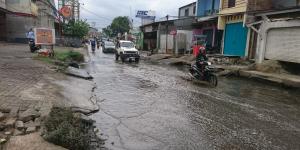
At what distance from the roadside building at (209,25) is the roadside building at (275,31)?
673 centimetres

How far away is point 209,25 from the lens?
113 feet

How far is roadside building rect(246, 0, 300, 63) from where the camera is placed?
1823cm

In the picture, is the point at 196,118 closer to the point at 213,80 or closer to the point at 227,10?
the point at 213,80

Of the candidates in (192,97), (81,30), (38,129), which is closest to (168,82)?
(192,97)

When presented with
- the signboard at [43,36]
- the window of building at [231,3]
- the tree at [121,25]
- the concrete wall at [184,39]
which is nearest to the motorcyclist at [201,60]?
the signboard at [43,36]

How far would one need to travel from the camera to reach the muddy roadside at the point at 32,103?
521cm

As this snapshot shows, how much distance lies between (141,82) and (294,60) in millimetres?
9085

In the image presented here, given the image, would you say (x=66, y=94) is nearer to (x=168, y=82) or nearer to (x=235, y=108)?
(x=235, y=108)

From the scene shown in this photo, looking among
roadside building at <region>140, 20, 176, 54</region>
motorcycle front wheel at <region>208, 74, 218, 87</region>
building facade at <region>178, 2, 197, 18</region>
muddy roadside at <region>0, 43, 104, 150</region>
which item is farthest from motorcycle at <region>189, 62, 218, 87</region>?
building facade at <region>178, 2, 197, 18</region>

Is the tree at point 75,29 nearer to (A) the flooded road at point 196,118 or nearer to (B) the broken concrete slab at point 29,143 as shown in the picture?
(A) the flooded road at point 196,118

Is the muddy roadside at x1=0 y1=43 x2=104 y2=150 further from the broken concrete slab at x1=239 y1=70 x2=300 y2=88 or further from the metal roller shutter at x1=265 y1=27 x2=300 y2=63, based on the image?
the metal roller shutter at x1=265 y1=27 x2=300 y2=63

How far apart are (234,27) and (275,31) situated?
7307mm

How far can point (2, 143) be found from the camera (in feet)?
16.1

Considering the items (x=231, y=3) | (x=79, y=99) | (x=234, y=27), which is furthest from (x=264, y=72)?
(x=79, y=99)
